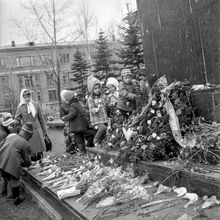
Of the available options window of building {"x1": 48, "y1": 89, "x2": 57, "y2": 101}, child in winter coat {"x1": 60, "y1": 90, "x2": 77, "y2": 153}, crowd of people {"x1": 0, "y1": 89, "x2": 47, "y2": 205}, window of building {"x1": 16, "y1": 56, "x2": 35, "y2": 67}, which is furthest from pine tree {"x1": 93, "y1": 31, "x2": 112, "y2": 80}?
window of building {"x1": 16, "y1": 56, "x2": 35, "y2": 67}

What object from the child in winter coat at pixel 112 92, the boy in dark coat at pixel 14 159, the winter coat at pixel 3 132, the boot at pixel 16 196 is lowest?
the boot at pixel 16 196

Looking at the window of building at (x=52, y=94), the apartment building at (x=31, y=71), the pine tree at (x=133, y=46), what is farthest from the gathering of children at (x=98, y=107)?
the window of building at (x=52, y=94)

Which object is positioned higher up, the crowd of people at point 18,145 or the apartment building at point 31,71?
the apartment building at point 31,71

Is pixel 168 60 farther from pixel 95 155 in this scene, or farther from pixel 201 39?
pixel 95 155

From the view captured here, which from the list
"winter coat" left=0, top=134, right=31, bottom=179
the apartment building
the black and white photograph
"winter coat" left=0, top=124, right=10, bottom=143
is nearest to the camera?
the black and white photograph

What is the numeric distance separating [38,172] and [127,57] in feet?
50.5

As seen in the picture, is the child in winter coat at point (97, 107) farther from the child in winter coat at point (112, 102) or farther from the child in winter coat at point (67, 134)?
the child in winter coat at point (67, 134)

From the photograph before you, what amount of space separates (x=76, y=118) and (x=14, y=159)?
159 centimetres

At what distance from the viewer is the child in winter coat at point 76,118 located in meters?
6.81

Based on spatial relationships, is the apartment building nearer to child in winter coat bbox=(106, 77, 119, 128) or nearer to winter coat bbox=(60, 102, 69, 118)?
winter coat bbox=(60, 102, 69, 118)

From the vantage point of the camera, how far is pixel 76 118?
688 cm

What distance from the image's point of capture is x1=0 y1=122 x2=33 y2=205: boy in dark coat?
561 cm

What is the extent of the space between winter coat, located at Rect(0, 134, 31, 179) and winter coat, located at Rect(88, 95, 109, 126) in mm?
1313

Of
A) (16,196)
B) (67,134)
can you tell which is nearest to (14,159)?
(16,196)
